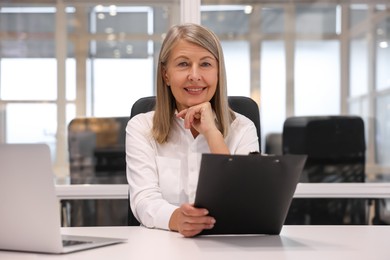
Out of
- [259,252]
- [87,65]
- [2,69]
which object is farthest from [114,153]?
[259,252]

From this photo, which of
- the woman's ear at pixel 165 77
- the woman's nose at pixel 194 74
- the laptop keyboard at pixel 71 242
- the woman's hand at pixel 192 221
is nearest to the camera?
the laptop keyboard at pixel 71 242

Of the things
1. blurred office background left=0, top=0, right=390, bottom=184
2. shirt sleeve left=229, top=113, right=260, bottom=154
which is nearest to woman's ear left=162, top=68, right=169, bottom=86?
shirt sleeve left=229, top=113, right=260, bottom=154

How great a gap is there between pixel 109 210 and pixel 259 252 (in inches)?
90.6

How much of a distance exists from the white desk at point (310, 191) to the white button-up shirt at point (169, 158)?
3.88 ft

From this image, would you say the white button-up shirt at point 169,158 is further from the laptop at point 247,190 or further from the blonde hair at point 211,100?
the laptop at point 247,190

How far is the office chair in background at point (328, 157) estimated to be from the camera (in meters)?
3.37

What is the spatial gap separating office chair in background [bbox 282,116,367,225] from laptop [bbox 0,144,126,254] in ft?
7.29

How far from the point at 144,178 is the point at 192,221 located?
55cm

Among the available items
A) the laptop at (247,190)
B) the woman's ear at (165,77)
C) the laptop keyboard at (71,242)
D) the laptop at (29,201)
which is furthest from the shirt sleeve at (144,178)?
the laptop at (29,201)

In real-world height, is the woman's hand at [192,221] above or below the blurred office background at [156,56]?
below

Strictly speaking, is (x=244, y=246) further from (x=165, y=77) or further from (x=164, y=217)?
(x=165, y=77)

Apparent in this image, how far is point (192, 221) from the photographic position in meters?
1.60

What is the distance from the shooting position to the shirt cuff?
5.93ft

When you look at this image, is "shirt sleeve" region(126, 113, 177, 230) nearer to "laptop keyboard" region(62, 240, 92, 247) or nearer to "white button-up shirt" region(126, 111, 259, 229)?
"white button-up shirt" region(126, 111, 259, 229)
